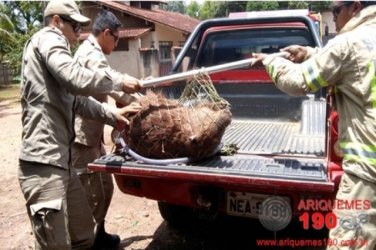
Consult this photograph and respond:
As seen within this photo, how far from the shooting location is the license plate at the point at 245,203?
2697 mm

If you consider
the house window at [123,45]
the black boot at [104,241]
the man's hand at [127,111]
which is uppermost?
the house window at [123,45]

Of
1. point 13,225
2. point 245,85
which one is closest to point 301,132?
point 245,85

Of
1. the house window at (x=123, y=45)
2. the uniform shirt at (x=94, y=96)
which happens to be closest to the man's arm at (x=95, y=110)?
the uniform shirt at (x=94, y=96)

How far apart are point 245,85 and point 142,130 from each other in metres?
Result: 2.10

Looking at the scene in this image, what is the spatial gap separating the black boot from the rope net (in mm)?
1114

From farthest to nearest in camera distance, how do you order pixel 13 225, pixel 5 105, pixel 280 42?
pixel 5 105, pixel 280 42, pixel 13 225

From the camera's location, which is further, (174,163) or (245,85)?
(245,85)

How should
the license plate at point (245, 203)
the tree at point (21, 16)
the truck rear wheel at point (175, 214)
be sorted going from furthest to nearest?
the tree at point (21, 16) → the truck rear wheel at point (175, 214) → the license plate at point (245, 203)

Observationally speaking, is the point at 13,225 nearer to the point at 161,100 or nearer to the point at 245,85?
the point at 161,100

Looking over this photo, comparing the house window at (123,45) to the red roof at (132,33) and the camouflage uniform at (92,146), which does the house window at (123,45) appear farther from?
the camouflage uniform at (92,146)

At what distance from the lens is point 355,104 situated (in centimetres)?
223

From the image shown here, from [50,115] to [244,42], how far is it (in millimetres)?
3139

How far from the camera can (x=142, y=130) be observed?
9.04ft

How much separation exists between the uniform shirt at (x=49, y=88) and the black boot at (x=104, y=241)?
1.15 metres
